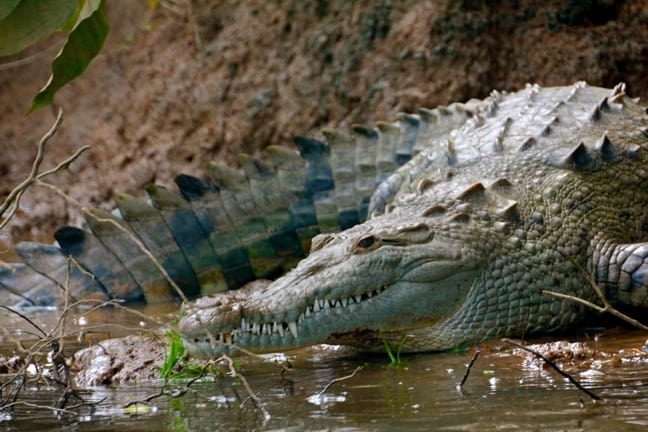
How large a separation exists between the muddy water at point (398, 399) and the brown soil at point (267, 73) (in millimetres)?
4392

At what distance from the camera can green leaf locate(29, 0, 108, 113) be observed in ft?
7.64

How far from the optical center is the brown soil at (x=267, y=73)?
7.90 m

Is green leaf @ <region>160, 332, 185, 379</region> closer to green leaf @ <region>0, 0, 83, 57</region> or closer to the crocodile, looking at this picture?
the crocodile

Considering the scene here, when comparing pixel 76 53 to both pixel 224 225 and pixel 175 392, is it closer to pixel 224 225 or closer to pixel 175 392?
pixel 175 392

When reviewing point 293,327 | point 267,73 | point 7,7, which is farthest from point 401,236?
point 267,73

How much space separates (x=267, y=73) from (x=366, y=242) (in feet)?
16.9

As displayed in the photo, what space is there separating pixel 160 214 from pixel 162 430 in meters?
3.06

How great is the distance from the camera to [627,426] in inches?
96.7

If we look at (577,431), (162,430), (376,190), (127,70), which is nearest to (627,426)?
(577,431)

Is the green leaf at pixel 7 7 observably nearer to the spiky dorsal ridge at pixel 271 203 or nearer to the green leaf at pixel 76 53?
the green leaf at pixel 76 53

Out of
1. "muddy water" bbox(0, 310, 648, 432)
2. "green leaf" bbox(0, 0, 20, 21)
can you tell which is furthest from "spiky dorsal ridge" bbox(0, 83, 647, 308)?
"green leaf" bbox(0, 0, 20, 21)

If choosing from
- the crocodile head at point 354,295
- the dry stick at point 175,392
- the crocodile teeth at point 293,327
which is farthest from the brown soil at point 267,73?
the dry stick at point 175,392

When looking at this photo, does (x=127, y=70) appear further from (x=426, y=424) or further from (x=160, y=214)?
(x=426, y=424)

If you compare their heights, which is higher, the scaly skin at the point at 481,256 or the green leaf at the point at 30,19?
the green leaf at the point at 30,19
